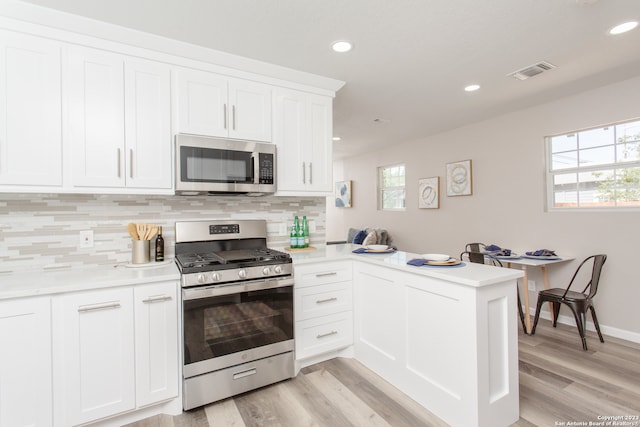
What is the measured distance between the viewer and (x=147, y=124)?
214 cm

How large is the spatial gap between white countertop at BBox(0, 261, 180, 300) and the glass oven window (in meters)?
0.29

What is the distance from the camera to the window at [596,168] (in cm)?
307

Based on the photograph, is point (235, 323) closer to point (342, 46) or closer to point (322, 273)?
point (322, 273)

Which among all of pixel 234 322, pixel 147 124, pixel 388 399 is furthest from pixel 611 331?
pixel 147 124

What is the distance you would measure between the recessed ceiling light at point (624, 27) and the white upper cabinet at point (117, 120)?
3.04 meters

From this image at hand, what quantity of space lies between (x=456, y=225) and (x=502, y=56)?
8.87 ft

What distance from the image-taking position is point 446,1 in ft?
5.89

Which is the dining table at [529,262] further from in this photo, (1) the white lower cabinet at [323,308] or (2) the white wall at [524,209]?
(1) the white lower cabinet at [323,308]

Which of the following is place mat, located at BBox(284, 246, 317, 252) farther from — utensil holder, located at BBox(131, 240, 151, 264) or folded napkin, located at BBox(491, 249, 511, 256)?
folded napkin, located at BBox(491, 249, 511, 256)

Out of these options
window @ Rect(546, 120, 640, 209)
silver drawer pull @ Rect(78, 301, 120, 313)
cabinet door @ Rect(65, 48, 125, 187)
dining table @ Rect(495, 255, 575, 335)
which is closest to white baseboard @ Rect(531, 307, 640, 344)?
dining table @ Rect(495, 255, 575, 335)

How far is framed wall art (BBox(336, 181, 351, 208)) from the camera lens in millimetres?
7022

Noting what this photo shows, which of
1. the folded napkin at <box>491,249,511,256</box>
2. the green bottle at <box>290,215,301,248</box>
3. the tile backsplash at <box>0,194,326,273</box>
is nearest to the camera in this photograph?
the tile backsplash at <box>0,194,326,273</box>

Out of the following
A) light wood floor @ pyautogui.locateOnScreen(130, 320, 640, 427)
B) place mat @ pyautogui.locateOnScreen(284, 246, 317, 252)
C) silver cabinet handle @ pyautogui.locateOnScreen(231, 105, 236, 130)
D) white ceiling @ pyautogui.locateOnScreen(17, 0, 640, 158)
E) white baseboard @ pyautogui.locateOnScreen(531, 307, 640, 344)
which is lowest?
light wood floor @ pyautogui.locateOnScreen(130, 320, 640, 427)

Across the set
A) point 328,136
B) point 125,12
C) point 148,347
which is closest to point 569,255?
point 328,136
